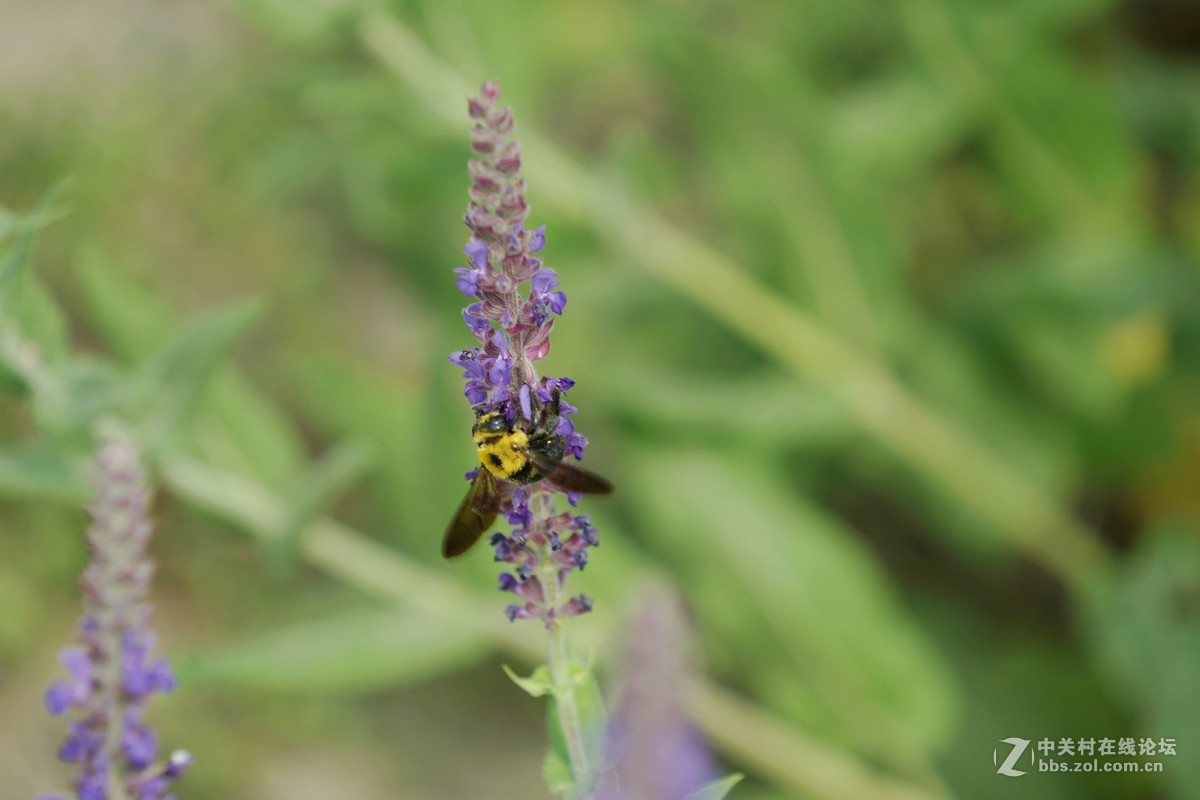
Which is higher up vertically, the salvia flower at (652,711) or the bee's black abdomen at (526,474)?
the bee's black abdomen at (526,474)

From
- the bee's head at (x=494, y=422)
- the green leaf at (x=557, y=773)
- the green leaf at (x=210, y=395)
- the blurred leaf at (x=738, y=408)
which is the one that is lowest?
the green leaf at (x=557, y=773)

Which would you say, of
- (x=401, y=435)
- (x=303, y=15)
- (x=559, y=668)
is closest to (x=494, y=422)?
(x=559, y=668)

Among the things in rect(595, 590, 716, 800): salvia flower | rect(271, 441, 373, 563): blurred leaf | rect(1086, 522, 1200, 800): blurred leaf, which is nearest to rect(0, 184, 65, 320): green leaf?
rect(271, 441, 373, 563): blurred leaf

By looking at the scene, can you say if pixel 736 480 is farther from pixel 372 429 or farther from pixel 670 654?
pixel 670 654

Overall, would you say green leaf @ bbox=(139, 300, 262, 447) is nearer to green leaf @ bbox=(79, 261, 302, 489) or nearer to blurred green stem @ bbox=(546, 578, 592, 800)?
green leaf @ bbox=(79, 261, 302, 489)

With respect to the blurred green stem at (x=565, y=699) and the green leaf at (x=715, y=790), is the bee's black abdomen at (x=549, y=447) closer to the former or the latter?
the blurred green stem at (x=565, y=699)

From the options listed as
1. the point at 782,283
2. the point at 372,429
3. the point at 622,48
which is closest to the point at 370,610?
the point at 372,429

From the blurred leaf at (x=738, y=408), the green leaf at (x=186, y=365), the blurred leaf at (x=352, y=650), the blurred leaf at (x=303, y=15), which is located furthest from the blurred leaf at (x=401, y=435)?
the blurred leaf at (x=303, y=15)
